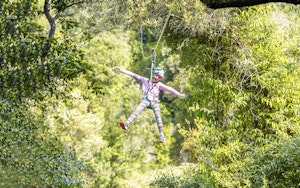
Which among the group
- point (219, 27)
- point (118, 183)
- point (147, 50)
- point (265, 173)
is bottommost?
point (265, 173)

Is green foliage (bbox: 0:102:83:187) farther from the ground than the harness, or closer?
closer

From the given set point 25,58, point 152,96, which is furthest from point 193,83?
point 25,58

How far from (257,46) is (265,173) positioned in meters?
2.69

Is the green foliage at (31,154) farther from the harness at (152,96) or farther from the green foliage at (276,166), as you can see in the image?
the green foliage at (276,166)

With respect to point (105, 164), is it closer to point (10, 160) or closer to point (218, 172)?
point (218, 172)

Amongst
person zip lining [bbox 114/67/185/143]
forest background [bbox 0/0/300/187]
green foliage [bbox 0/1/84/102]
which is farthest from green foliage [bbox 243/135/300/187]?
green foliage [bbox 0/1/84/102]

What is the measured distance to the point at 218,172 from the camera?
8102 mm

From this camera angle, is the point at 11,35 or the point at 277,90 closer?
the point at 11,35

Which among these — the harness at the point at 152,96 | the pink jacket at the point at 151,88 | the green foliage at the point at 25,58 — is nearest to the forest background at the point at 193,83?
the green foliage at the point at 25,58

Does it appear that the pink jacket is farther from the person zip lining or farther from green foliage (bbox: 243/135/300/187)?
green foliage (bbox: 243/135/300/187)

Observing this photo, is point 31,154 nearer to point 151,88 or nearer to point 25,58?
point 25,58

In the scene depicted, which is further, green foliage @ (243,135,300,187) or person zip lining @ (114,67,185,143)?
person zip lining @ (114,67,185,143)

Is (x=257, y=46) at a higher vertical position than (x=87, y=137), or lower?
lower

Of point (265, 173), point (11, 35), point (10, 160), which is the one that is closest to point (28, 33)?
point (11, 35)
